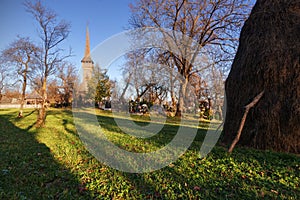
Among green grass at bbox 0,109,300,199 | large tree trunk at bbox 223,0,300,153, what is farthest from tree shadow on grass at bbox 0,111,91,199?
large tree trunk at bbox 223,0,300,153

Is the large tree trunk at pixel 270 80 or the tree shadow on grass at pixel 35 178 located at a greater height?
the large tree trunk at pixel 270 80

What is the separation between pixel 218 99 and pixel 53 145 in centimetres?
1779

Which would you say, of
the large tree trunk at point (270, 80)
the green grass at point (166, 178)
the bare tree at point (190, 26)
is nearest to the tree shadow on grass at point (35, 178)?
the green grass at point (166, 178)

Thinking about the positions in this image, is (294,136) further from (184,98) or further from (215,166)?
(184,98)

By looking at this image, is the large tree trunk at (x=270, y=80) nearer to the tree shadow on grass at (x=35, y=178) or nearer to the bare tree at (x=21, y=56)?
the tree shadow on grass at (x=35, y=178)

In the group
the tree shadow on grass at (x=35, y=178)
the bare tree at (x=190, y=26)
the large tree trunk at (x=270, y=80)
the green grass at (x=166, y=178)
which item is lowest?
the tree shadow on grass at (x=35, y=178)

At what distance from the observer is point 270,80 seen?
3.91 meters

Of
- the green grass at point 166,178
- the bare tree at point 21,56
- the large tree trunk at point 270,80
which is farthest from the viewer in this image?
the bare tree at point 21,56

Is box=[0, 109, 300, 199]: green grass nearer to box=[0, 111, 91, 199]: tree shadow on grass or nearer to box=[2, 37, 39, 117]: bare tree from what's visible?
box=[0, 111, 91, 199]: tree shadow on grass

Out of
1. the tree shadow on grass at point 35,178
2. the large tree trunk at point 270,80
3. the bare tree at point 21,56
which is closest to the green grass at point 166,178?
the tree shadow on grass at point 35,178

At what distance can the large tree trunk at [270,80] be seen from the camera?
11.9 feet

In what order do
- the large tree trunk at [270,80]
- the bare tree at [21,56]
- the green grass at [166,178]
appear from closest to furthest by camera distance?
1. the green grass at [166,178]
2. the large tree trunk at [270,80]
3. the bare tree at [21,56]

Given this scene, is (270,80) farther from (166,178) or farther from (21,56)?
(21,56)

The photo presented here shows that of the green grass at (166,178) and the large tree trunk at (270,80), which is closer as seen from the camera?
the green grass at (166,178)
